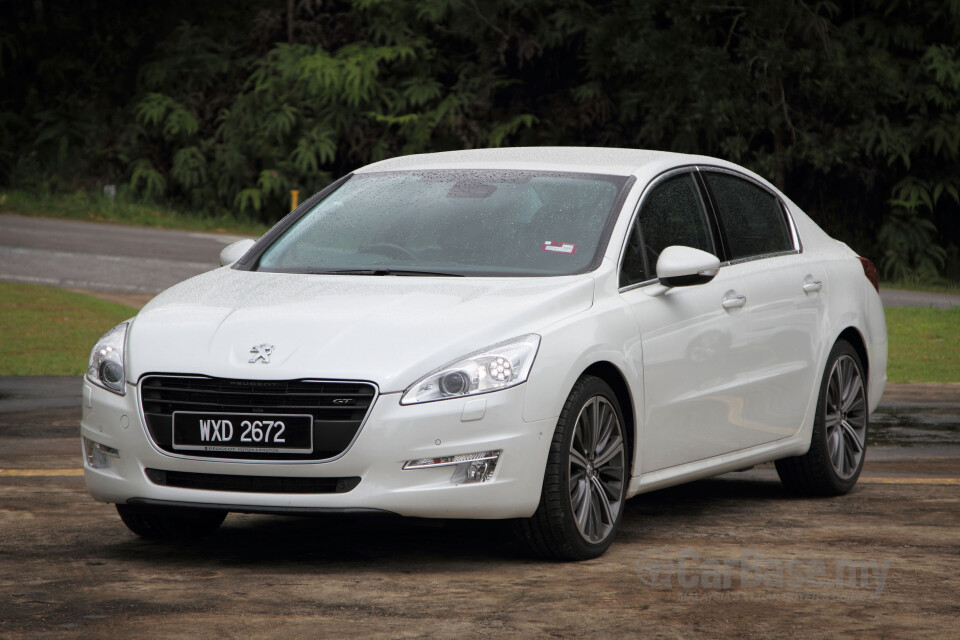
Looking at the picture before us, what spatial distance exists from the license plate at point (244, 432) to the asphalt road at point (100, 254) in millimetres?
14328

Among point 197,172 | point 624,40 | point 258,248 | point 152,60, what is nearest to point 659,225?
point 258,248

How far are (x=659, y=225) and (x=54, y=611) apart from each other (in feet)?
10.4

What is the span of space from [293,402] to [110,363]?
86 centimetres

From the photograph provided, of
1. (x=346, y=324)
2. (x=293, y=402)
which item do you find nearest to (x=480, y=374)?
(x=346, y=324)

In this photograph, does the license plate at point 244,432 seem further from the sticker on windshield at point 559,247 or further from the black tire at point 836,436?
the black tire at point 836,436

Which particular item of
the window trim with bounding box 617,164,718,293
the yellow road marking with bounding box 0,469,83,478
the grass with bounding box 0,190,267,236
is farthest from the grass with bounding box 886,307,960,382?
the grass with bounding box 0,190,267,236

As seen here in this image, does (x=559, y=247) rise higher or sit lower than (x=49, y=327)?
higher

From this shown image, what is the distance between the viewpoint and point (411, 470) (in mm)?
5668

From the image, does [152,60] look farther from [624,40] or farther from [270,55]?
[624,40]

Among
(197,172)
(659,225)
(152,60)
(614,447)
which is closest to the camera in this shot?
(614,447)

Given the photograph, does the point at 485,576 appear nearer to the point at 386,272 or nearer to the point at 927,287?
the point at 386,272

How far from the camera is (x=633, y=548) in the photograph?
6.46 m

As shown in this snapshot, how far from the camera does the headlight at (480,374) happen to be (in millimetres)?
5652

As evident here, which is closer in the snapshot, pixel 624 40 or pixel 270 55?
pixel 624 40
